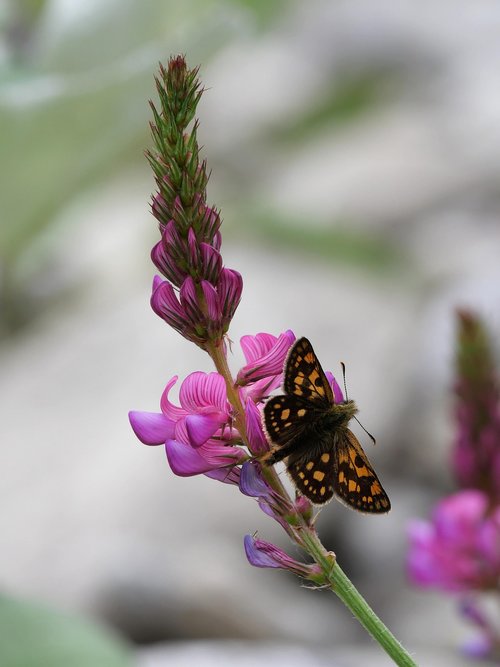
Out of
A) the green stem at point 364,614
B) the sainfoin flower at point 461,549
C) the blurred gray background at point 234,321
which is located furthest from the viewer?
the blurred gray background at point 234,321

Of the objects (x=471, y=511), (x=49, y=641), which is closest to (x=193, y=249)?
(x=471, y=511)

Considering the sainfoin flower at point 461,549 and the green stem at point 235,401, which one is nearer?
the green stem at point 235,401

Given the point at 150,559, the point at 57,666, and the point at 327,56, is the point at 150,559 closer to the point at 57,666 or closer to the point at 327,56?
the point at 57,666

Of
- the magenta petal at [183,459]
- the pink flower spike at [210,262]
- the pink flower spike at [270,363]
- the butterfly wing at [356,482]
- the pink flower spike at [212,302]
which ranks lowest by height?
the butterfly wing at [356,482]

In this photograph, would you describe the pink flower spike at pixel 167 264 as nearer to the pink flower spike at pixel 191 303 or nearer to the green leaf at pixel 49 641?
the pink flower spike at pixel 191 303

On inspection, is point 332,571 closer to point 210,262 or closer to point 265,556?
point 265,556

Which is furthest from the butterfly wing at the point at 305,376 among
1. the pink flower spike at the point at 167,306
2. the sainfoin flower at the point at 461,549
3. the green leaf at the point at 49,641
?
the green leaf at the point at 49,641

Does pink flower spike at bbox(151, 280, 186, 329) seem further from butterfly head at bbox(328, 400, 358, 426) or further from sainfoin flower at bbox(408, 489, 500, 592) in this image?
sainfoin flower at bbox(408, 489, 500, 592)
